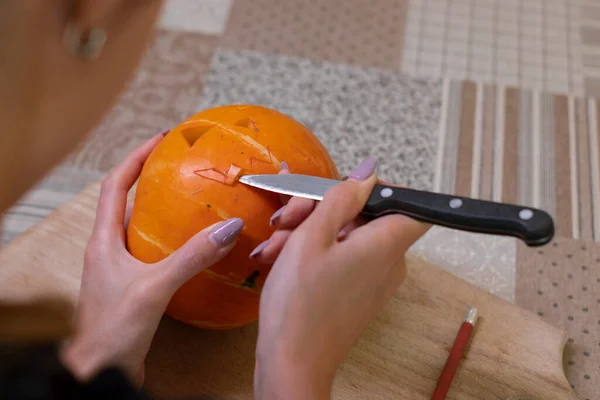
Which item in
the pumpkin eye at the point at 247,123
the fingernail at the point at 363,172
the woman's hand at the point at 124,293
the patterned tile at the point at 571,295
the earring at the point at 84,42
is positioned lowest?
the patterned tile at the point at 571,295

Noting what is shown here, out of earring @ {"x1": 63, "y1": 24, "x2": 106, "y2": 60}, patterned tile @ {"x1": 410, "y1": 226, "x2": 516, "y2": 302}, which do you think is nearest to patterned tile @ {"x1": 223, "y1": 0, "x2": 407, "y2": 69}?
patterned tile @ {"x1": 410, "y1": 226, "x2": 516, "y2": 302}

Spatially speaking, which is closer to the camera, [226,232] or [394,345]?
[226,232]

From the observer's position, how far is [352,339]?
0.67m

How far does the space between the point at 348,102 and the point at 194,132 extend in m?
0.68

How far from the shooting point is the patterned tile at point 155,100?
4.35 ft

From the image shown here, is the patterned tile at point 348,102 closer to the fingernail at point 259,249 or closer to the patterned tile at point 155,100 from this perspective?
the patterned tile at point 155,100

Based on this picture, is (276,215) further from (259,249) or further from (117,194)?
(117,194)

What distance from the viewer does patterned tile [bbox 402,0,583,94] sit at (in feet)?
4.93

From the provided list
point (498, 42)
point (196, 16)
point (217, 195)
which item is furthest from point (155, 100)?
point (498, 42)

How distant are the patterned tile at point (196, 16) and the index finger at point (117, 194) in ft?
2.56

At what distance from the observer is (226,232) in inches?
27.8

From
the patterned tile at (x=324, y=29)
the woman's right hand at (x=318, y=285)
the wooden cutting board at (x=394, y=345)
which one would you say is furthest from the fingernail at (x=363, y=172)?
the patterned tile at (x=324, y=29)

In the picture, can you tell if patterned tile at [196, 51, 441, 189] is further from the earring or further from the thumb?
the earring

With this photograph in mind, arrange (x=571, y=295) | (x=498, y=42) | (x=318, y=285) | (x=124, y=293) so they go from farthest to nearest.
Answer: (x=498, y=42), (x=571, y=295), (x=124, y=293), (x=318, y=285)
